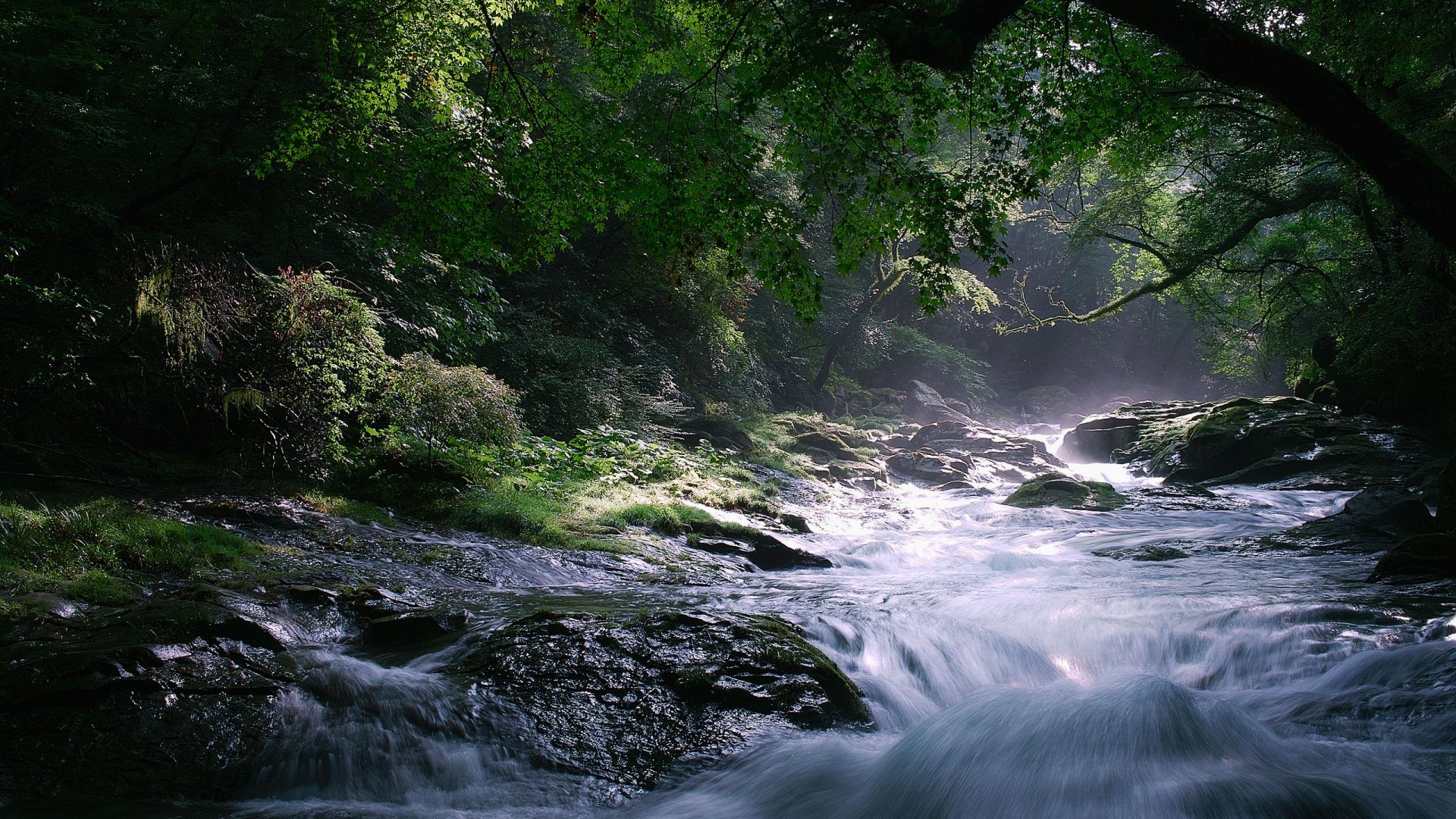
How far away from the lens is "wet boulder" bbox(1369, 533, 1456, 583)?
6797 millimetres

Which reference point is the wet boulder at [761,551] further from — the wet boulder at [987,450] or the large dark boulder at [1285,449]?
the wet boulder at [987,450]

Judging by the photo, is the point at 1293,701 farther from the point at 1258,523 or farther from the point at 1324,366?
the point at 1324,366

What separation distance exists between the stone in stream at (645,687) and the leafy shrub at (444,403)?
476cm

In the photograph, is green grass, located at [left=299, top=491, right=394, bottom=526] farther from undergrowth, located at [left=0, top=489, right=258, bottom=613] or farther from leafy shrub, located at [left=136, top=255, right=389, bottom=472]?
undergrowth, located at [left=0, top=489, right=258, bottom=613]

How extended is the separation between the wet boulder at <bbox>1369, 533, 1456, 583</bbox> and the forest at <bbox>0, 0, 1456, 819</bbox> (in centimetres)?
3

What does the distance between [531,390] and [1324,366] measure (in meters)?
19.6

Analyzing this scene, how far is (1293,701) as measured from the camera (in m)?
4.76

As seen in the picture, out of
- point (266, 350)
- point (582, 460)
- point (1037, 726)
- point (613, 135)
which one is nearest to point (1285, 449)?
point (582, 460)

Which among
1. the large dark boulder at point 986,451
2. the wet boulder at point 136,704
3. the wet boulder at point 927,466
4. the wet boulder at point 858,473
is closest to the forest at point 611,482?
the wet boulder at point 136,704

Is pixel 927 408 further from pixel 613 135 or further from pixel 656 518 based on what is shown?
pixel 613 135

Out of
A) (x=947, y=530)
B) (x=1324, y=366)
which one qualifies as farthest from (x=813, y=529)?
(x=1324, y=366)

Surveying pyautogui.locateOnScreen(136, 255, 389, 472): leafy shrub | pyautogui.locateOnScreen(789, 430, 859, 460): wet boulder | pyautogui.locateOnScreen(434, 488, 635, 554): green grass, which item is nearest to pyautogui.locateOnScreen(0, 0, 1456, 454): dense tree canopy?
pyautogui.locateOnScreen(136, 255, 389, 472): leafy shrub

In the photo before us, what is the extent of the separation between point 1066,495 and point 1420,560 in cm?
864

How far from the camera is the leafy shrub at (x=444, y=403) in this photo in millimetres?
8930
